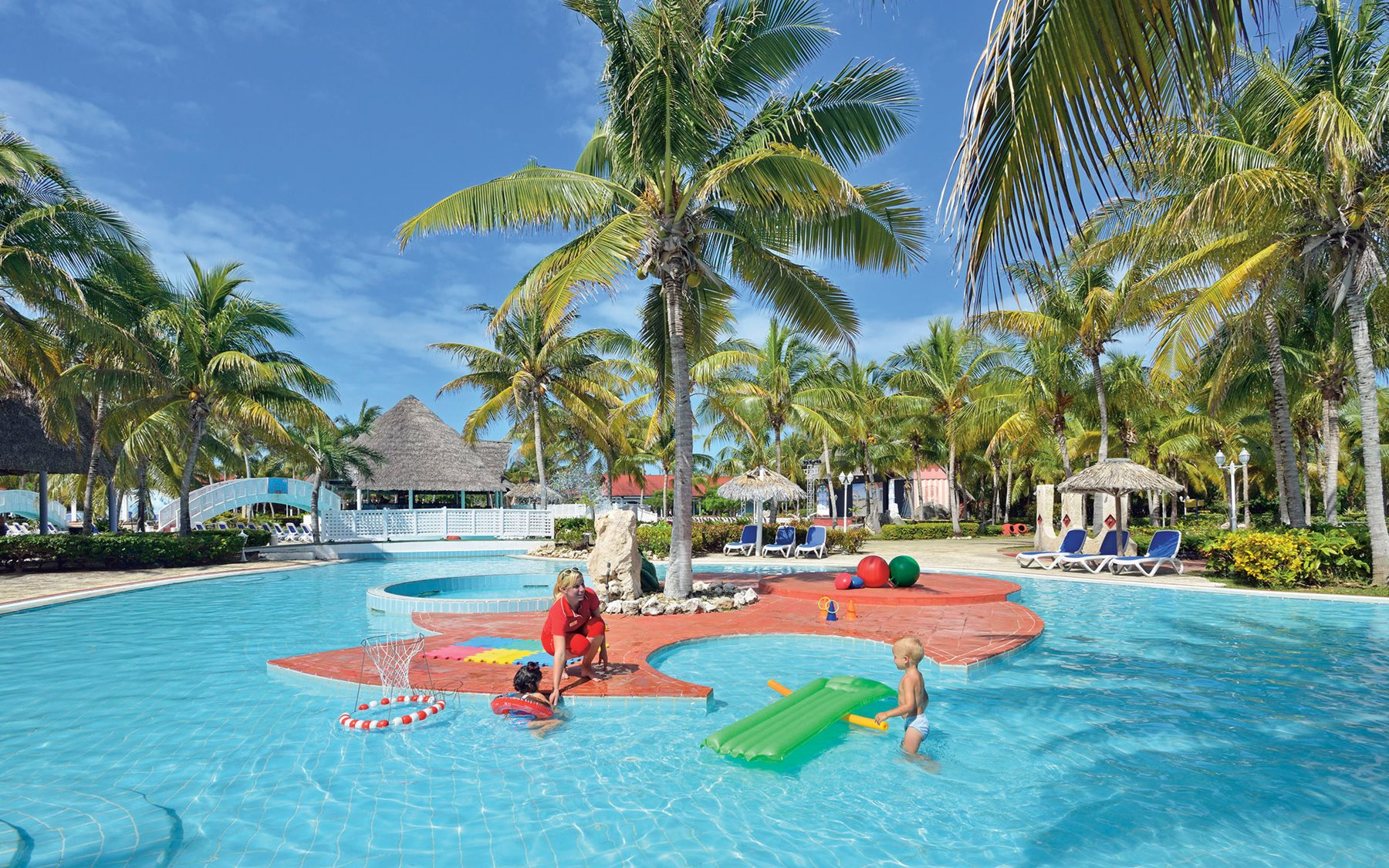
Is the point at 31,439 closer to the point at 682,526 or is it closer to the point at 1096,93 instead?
the point at 682,526

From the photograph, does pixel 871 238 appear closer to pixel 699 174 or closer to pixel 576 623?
pixel 699 174

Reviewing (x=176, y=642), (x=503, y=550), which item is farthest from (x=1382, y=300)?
(x=503, y=550)

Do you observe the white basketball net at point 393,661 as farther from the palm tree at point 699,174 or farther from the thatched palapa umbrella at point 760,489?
the thatched palapa umbrella at point 760,489

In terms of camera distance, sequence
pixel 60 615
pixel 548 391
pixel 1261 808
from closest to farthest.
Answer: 1. pixel 1261 808
2. pixel 60 615
3. pixel 548 391

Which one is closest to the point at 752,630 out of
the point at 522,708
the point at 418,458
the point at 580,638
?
the point at 580,638

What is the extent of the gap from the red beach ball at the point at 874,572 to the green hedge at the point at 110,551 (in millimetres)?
17712

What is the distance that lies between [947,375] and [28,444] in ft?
101

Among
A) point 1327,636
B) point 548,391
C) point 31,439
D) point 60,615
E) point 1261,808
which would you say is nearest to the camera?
point 1261,808

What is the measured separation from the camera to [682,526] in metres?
11.4

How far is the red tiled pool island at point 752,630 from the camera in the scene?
7129 mm

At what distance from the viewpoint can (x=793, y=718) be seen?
19.8 ft

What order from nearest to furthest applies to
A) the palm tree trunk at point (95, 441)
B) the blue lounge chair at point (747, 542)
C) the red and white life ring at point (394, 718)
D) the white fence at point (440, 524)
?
the red and white life ring at point (394, 718)
the palm tree trunk at point (95, 441)
the blue lounge chair at point (747, 542)
the white fence at point (440, 524)

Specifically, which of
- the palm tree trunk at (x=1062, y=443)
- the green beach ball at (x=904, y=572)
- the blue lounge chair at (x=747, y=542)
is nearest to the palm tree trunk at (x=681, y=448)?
the green beach ball at (x=904, y=572)

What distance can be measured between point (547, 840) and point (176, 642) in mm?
8492
